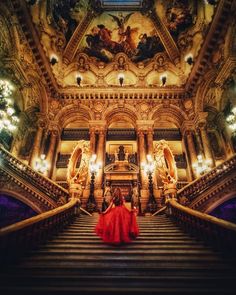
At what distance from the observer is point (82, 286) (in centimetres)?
286

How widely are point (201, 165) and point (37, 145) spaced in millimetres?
11851

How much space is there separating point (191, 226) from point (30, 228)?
4.27 m

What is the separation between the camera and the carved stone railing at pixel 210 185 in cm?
852

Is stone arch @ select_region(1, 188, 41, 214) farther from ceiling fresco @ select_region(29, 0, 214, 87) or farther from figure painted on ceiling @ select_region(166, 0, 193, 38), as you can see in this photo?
figure painted on ceiling @ select_region(166, 0, 193, 38)

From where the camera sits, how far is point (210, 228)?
4449mm

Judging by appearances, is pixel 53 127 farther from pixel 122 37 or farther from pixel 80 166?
pixel 122 37

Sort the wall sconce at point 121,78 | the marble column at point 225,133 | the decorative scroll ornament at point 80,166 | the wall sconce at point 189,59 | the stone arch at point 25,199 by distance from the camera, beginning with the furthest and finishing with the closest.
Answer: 1. the wall sconce at point 121,78
2. the wall sconce at point 189,59
3. the marble column at point 225,133
4. the stone arch at point 25,199
5. the decorative scroll ornament at point 80,166

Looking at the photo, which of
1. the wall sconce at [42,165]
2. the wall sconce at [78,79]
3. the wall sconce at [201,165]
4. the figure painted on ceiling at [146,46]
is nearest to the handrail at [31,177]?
the wall sconce at [42,165]

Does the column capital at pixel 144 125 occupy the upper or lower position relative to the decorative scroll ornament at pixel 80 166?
upper

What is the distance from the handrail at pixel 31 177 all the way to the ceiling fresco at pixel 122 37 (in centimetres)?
918

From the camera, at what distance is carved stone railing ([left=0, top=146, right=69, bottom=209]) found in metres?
8.59

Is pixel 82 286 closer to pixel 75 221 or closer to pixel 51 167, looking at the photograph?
pixel 75 221

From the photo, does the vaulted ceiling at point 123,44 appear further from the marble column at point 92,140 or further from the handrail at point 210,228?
the handrail at point 210,228

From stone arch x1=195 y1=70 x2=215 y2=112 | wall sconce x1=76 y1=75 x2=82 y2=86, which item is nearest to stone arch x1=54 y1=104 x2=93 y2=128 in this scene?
wall sconce x1=76 y1=75 x2=82 y2=86
